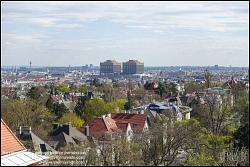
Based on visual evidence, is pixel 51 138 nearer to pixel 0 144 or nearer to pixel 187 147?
pixel 187 147

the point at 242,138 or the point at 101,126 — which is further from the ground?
the point at 242,138

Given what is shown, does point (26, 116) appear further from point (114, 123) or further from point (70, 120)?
point (114, 123)

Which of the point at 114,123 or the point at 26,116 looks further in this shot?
the point at 26,116

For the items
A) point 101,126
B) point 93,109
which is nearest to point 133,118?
point 101,126

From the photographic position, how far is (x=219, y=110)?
36.4m

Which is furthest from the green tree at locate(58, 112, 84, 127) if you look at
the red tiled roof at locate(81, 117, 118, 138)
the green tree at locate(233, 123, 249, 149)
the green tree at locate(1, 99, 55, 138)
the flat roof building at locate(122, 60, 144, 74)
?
the flat roof building at locate(122, 60, 144, 74)

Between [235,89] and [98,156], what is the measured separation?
1535 inches

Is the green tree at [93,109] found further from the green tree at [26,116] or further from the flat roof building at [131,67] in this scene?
the flat roof building at [131,67]

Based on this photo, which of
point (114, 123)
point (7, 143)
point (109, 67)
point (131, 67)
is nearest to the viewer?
point (7, 143)

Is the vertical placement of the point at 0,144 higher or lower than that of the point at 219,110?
higher

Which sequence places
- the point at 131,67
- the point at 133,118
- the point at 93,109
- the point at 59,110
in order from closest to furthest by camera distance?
the point at 133,118
the point at 59,110
the point at 93,109
the point at 131,67

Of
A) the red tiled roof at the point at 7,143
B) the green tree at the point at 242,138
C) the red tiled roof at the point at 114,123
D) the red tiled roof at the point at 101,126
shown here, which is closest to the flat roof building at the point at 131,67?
the red tiled roof at the point at 114,123

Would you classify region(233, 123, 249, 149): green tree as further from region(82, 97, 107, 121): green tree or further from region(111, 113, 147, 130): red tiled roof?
region(82, 97, 107, 121): green tree

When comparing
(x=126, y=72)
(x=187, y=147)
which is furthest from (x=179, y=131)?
(x=126, y=72)
